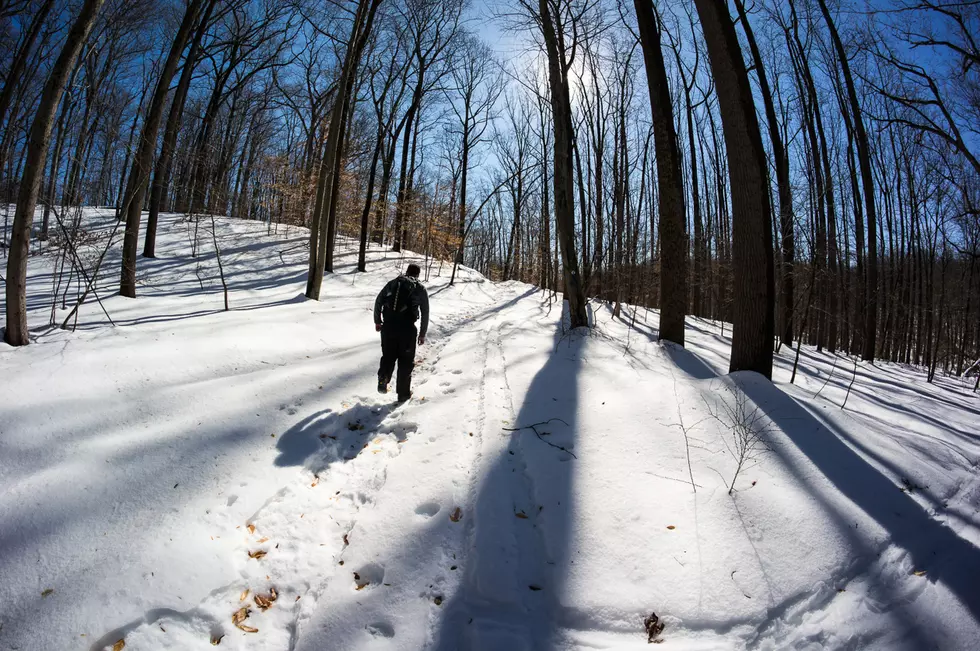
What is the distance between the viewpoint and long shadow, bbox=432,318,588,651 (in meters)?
1.88

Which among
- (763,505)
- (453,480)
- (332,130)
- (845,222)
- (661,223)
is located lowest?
(453,480)

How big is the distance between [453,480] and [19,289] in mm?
5591

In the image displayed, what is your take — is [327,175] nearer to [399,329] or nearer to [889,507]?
[399,329]

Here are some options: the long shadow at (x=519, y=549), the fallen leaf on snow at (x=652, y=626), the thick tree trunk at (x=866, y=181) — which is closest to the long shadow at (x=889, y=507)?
the fallen leaf on snow at (x=652, y=626)

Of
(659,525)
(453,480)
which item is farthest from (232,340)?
(659,525)

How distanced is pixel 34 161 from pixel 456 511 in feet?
21.1

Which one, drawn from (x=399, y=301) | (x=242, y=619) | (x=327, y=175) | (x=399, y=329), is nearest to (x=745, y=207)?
(x=399, y=301)

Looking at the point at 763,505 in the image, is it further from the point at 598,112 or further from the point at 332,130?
the point at 598,112

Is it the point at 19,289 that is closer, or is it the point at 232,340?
the point at 19,289

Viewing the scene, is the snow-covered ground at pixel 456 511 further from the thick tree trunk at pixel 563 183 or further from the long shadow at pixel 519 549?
the thick tree trunk at pixel 563 183

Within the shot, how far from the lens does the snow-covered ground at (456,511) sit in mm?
1903

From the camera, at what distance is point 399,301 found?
468cm

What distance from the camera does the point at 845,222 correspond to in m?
16.3

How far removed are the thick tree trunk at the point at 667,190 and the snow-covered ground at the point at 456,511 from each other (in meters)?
2.43
